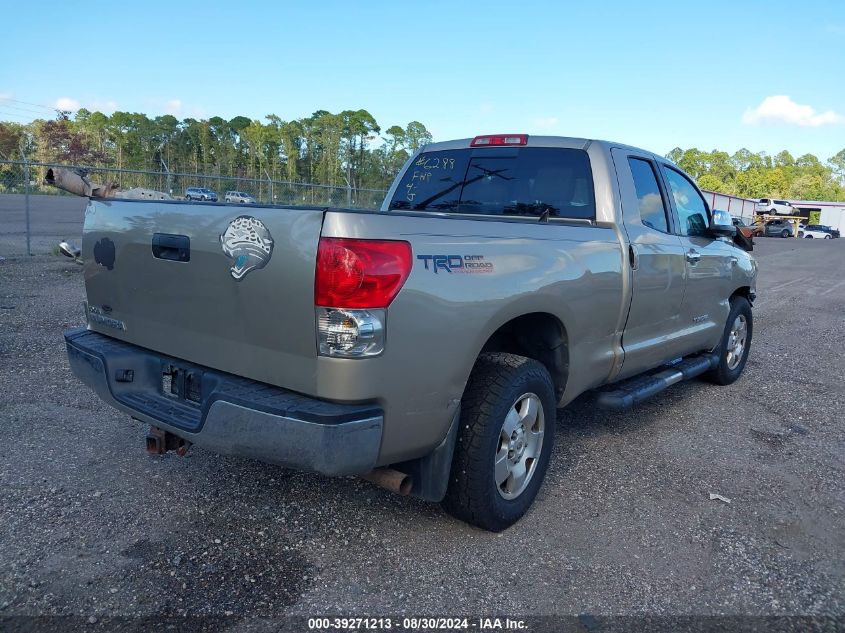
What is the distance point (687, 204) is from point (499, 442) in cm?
303

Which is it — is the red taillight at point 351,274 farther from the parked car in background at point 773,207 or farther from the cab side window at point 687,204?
the parked car in background at point 773,207

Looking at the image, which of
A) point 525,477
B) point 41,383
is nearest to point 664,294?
point 525,477

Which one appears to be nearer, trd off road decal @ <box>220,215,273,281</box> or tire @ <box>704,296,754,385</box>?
trd off road decal @ <box>220,215,273,281</box>

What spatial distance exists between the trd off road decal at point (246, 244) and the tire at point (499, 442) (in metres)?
1.14

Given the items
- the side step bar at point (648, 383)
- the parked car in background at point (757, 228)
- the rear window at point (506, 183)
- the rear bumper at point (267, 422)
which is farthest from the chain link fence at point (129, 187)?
the rear bumper at point (267, 422)

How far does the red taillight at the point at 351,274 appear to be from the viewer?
2445mm

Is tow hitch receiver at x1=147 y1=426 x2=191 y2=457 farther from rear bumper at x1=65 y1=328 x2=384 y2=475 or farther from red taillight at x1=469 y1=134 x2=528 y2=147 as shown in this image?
red taillight at x1=469 y1=134 x2=528 y2=147

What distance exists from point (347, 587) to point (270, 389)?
894 mm

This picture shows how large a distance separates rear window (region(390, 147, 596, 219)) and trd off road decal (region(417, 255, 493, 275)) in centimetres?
141

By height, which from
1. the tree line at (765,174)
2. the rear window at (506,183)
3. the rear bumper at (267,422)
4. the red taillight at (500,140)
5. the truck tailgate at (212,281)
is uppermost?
the tree line at (765,174)

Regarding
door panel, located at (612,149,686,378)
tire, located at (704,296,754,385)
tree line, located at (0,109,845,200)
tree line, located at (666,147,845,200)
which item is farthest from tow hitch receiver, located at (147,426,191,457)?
tree line, located at (666,147,845,200)

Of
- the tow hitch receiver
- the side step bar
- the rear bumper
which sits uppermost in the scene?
the rear bumper

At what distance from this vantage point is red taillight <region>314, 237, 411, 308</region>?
245 centimetres

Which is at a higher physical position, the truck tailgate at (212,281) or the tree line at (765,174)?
the tree line at (765,174)
